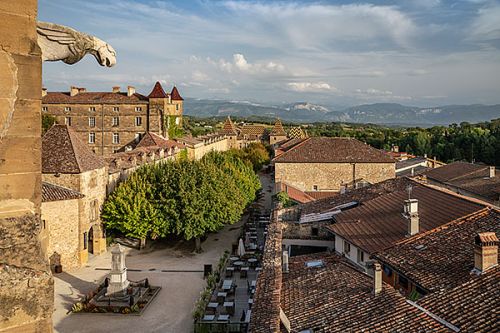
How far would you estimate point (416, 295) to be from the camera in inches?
515

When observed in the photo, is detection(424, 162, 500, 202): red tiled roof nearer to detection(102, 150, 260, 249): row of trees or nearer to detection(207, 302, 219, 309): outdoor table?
detection(102, 150, 260, 249): row of trees

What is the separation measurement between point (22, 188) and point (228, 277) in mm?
24077

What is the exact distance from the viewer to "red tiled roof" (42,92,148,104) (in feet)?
190

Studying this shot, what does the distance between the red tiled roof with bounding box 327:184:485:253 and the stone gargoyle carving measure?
1471 cm

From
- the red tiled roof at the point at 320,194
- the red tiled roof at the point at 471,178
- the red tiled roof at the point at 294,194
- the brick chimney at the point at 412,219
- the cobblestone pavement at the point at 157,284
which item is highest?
the brick chimney at the point at 412,219

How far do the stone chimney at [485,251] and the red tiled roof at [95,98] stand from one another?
5014 centimetres

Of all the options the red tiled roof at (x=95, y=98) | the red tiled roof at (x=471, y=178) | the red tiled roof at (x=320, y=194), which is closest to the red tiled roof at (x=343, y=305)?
the red tiled roof at (x=320, y=194)

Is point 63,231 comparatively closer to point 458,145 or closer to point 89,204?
point 89,204

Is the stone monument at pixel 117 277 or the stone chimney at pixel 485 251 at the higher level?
the stone chimney at pixel 485 251

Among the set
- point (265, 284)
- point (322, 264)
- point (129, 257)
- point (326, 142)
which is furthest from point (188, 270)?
point (326, 142)

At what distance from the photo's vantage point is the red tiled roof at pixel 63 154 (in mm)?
28047

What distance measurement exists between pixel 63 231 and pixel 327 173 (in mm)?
25500

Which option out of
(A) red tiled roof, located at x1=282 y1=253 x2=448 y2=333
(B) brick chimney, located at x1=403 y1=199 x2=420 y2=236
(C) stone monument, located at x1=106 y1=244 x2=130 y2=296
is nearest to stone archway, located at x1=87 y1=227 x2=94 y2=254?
(C) stone monument, located at x1=106 y1=244 x2=130 y2=296

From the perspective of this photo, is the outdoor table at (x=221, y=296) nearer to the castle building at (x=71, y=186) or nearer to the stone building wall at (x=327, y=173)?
the castle building at (x=71, y=186)
